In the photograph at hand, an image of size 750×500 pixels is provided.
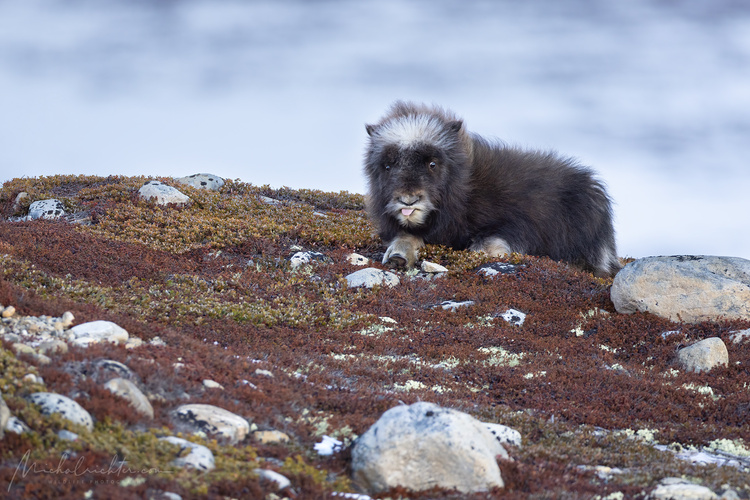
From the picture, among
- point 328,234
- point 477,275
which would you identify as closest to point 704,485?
point 477,275

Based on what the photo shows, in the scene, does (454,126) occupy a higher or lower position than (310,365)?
higher

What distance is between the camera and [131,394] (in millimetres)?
5383

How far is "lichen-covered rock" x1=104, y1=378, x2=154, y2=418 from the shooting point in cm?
532

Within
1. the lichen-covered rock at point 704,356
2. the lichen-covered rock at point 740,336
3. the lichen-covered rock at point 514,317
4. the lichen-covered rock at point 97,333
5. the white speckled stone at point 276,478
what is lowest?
the white speckled stone at point 276,478

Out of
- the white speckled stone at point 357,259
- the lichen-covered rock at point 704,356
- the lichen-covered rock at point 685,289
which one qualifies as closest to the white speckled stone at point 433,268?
the white speckled stone at point 357,259

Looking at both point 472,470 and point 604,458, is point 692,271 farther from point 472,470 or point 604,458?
point 472,470

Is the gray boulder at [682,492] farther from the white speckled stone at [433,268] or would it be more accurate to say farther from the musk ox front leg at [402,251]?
the musk ox front leg at [402,251]

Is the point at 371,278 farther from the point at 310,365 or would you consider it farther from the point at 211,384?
the point at 211,384

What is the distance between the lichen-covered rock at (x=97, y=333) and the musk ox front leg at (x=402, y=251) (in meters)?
7.68

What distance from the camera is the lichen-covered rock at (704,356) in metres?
9.95

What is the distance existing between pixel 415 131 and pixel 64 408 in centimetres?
1005

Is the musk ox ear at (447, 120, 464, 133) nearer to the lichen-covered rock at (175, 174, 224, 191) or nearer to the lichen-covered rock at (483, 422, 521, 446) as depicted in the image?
the lichen-covered rock at (483, 422, 521, 446)

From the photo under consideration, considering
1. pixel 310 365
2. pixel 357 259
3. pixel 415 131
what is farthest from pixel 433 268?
pixel 310 365

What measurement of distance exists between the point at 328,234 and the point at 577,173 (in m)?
5.88
